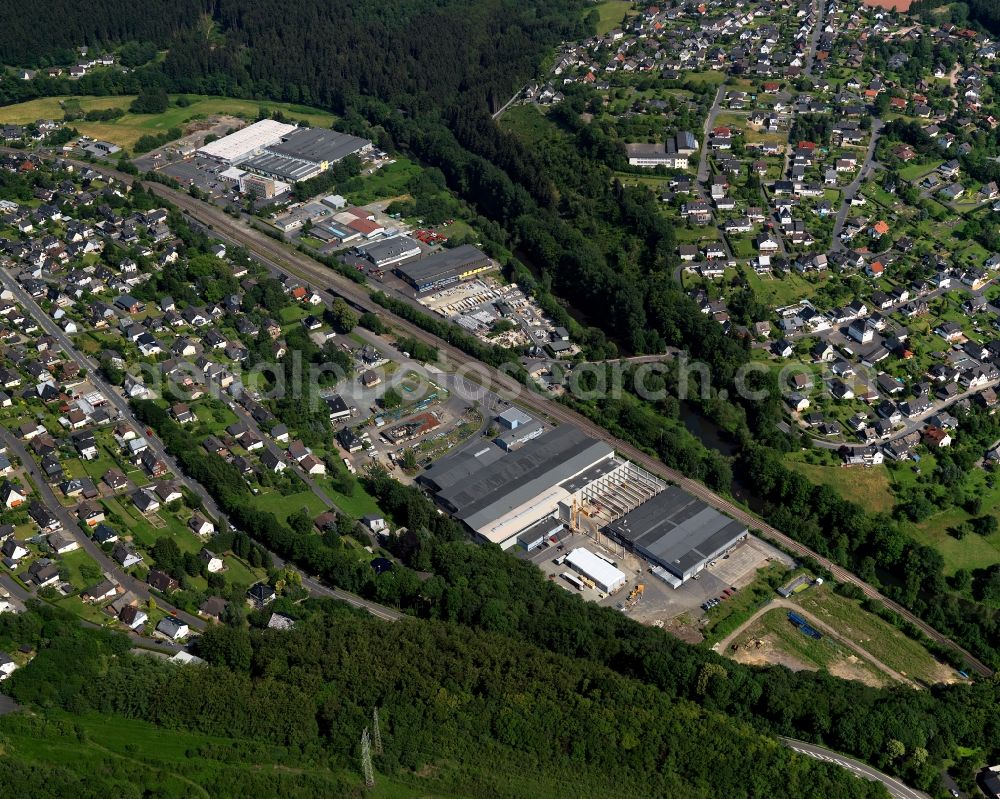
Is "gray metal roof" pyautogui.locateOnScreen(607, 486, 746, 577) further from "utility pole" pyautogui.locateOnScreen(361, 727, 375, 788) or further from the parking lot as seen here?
"utility pole" pyautogui.locateOnScreen(361, 727, 375, 788)

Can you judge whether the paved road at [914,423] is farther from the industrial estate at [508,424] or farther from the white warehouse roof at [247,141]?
the white warehouse roof at [247,141]

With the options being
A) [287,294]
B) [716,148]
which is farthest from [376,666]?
[716,148]

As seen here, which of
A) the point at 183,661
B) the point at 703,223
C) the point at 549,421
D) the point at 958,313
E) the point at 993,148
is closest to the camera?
the point at 183,661

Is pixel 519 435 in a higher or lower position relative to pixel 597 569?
higher

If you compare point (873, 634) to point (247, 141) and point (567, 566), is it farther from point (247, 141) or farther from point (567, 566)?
point (247, 141)

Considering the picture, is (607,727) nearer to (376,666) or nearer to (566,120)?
(376,666)

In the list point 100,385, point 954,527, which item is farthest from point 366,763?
point 100,385

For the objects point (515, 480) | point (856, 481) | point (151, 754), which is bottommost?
point (856, 481)
